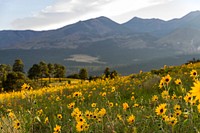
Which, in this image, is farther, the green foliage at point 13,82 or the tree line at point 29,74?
the tree line at point 29,74

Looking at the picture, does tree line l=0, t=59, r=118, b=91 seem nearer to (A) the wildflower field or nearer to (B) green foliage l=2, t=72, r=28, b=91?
(B) green foliage l=2, t=72, r=28, b=91

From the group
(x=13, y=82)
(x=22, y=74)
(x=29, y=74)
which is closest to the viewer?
(x=13, y=82)

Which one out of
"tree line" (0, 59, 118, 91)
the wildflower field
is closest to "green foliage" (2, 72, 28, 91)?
"tree line" (0, 59, 118, 91)

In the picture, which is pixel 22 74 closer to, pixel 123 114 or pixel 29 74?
pixel 29 74

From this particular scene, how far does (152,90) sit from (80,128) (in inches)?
238

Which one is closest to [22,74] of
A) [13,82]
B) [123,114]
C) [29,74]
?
[13,82]

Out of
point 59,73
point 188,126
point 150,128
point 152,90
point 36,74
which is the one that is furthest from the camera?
point 59,73

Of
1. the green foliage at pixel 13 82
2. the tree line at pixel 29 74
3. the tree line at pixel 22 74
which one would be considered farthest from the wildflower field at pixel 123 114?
the green foliage at pixel 13 82

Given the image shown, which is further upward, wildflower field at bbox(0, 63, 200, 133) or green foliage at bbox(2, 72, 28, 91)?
wildflower field at bbox(0, 63, 200, 133)

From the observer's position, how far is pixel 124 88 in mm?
10180

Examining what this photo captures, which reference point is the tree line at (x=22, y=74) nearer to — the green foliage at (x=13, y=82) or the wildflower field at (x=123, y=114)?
the green foliage at (x=13, y=82)

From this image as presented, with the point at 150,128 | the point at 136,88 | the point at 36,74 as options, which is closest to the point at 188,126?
the point at 150,128

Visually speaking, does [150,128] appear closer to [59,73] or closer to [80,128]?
[80,128]

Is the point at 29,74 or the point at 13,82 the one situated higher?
the point at 29,74
